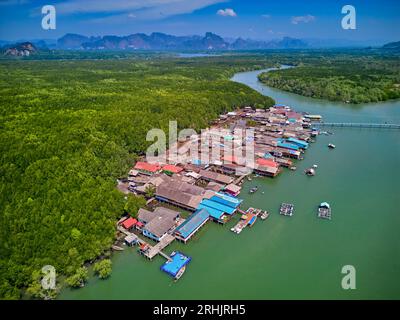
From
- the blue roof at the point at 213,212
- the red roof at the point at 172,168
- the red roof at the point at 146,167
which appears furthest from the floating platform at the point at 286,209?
the red roof at the point at 146,167

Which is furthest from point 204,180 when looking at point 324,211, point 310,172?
point 310,172

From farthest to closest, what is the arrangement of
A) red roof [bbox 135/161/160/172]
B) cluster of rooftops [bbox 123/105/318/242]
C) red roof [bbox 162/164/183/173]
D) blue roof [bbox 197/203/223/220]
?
red roof [bbox 162/164/183/173]
red roof [bbox 135/161/160/172]
blue roof [bbox 197/203/223/220]
cluster of rooftops [bbox 123/105/318/242]

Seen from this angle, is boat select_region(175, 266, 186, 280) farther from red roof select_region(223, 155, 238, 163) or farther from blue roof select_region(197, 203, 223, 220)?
red roof select_region(223, 155, 238, 163)

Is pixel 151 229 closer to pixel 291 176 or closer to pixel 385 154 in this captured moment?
pixel 291 176

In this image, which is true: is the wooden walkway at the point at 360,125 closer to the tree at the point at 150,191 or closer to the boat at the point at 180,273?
the tree at the point at 150,191

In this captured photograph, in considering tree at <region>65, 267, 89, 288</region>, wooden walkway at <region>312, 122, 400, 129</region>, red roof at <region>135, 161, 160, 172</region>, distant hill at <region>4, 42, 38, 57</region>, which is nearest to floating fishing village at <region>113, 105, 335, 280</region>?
red roof at <region>135, 161, 160, 172</region>

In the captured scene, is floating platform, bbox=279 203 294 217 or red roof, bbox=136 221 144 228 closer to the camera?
red roof, bbox=136 221 144 228

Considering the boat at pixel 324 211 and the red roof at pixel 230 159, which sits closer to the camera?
the boat at pixel 324 211
